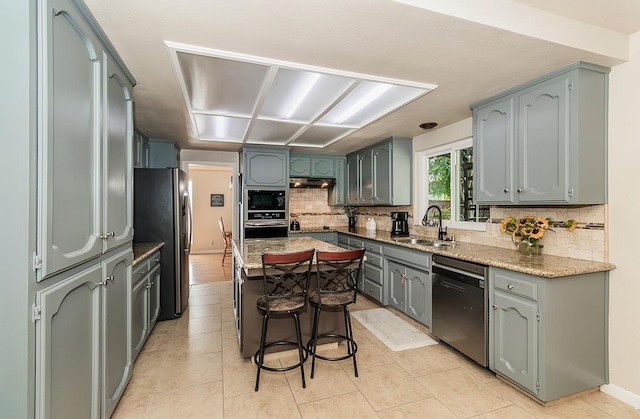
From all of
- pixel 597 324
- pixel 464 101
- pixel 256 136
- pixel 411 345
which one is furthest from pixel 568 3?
pixel 256 136

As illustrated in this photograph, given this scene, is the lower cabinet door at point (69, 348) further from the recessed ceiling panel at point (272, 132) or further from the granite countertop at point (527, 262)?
the granite countertop at point (527, 262)

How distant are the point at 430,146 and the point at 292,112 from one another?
189 cm

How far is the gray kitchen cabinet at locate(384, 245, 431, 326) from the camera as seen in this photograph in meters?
2.95

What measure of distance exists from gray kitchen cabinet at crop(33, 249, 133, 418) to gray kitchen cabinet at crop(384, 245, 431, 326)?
254 cm

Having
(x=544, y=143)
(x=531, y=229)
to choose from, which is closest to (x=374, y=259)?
(x=531, y=229)

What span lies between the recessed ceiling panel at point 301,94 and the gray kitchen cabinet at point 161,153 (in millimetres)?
1896

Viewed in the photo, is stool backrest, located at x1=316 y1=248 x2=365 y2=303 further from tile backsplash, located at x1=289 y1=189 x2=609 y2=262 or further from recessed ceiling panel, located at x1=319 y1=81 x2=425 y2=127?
tile backsplash, located at x1=289 y1=189 x2=609 y2=262

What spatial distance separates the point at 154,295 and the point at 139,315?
515 mm

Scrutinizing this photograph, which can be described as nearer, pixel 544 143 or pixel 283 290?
pixel 544 143

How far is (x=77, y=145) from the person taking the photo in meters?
1.33

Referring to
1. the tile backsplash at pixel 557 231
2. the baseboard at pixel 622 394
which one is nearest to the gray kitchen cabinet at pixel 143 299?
the tile backsplash at pixel 557 231

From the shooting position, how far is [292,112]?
299 cm

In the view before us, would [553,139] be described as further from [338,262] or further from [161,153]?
[161,153]

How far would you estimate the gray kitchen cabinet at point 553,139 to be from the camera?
1989 millimetres
